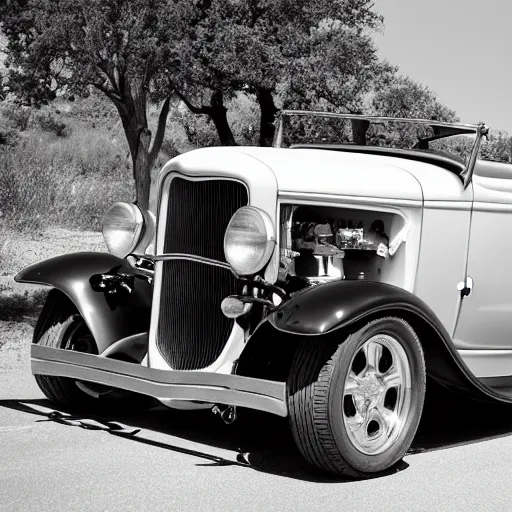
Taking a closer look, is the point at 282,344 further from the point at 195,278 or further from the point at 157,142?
the point at 157,142

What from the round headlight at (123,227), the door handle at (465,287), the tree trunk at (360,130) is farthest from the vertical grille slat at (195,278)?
the tree trunk at (360,130)

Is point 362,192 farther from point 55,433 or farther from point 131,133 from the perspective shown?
point 131,133

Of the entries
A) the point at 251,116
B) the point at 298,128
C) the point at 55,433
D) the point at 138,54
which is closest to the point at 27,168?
the point at 138,54

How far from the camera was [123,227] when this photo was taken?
5.25 metres

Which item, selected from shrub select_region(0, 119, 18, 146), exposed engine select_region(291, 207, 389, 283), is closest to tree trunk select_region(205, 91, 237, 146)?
shrub select_region(0, 119, 18, 146)

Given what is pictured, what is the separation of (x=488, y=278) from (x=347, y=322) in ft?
5.23

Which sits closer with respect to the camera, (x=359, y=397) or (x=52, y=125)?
(x=359, y=397)

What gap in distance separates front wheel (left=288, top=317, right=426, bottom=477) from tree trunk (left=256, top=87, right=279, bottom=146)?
52.1ft

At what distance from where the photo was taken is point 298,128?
21719 millimetres

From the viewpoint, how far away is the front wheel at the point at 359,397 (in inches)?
163

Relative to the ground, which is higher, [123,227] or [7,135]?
[123,227]

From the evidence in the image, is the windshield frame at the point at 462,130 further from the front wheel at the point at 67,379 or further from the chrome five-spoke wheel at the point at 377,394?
the front wheel at the point at 67,379

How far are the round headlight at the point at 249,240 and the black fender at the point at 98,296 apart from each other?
1.04 m

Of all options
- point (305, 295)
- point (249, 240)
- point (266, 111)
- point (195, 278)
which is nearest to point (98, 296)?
point (195, 278)
